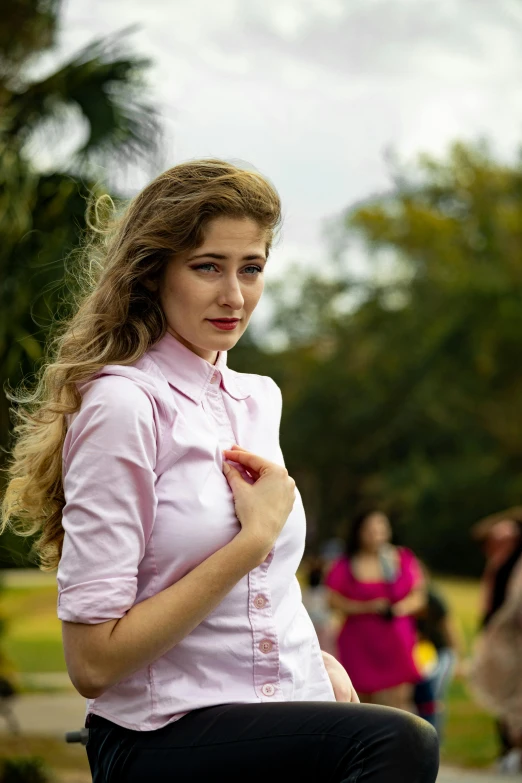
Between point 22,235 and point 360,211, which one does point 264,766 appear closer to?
point 22,235

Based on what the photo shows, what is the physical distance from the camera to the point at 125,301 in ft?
6.92

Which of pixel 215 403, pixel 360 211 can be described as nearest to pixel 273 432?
pixel 215 403

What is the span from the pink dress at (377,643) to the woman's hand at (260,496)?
6.49m

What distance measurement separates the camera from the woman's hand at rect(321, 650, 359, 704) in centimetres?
218

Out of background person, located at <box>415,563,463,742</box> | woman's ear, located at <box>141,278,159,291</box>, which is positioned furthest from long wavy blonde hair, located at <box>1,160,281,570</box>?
background person, located at <box>415,563,463,742</box>

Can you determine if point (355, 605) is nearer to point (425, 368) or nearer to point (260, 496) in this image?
point (260, 496)

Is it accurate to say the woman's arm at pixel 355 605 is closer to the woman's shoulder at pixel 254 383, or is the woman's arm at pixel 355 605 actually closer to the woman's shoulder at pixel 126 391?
the woman's shoulder at pixel 254 383

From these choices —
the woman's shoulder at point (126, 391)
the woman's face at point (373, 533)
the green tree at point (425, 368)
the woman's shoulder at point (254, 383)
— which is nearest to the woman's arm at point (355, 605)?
the woman's face at point (373, 533)

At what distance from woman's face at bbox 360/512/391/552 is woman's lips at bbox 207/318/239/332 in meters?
6.66

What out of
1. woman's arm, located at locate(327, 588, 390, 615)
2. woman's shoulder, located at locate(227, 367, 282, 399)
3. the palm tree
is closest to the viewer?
woman's shoulder, located at locate(227, 367, 282, 399)

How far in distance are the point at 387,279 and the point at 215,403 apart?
4713cm

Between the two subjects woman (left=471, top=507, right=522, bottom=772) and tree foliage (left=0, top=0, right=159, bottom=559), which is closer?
tree foliage (left=0, top=0, right=159, bottom=559)

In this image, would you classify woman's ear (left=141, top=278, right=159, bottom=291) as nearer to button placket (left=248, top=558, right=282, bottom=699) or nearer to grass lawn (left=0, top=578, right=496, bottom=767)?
button placket (left=248, top=558, right=282, bottom=699)

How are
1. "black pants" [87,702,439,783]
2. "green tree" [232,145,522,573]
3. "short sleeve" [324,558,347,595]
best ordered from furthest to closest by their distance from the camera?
"green tree" [232,145,522,573], "short sleeve" [324,558,347,595], "black pants" [87,702,439,783]
